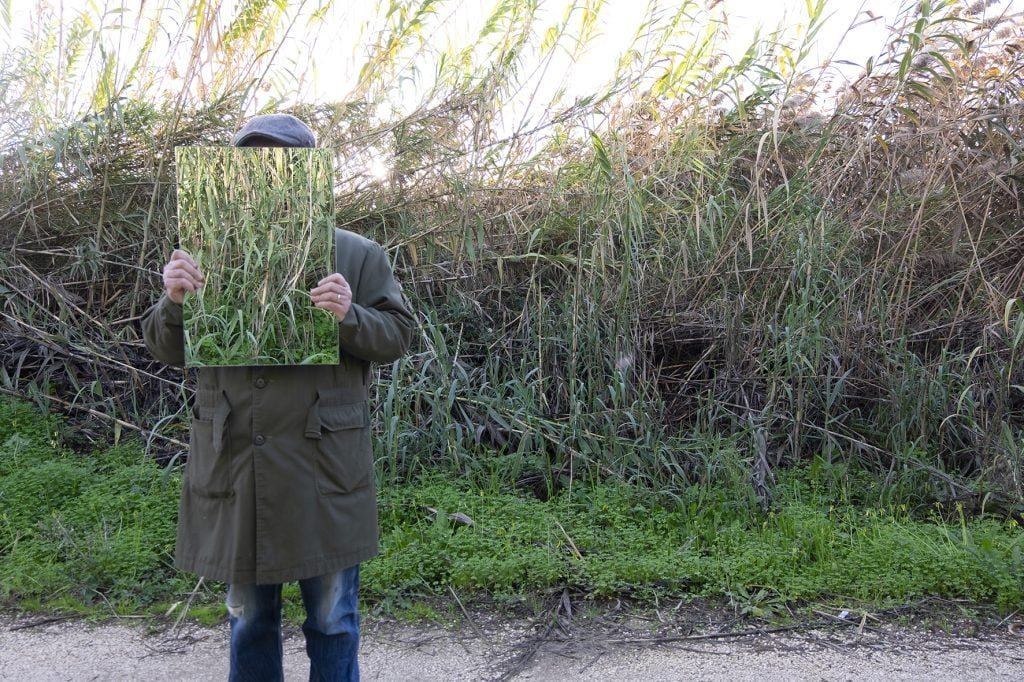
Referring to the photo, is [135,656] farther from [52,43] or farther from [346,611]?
[52,43]

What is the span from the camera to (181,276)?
2.18 metres

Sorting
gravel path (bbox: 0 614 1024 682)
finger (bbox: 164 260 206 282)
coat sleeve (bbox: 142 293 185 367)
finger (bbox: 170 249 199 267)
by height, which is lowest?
gravel path (bbox: 0 614 1024 682)

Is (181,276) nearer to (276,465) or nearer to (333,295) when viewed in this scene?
(333,295)

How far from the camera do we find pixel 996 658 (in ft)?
10.3

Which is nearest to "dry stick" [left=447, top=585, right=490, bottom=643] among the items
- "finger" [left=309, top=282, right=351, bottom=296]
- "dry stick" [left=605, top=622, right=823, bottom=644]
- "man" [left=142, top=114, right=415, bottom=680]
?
"dry stick" [left=605, top=622, right=823, bottom=644]

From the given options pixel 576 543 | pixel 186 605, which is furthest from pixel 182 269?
pixel 576 543

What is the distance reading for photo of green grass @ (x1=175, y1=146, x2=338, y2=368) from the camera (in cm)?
225

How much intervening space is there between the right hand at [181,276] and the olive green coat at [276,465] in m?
0.08

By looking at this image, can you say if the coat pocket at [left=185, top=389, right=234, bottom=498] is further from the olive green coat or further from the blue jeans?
the blue jeans

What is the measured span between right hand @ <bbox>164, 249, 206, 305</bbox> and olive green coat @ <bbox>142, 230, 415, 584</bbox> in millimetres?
79

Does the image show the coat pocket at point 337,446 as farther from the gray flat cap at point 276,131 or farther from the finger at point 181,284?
the gray flat cap at point 276,131

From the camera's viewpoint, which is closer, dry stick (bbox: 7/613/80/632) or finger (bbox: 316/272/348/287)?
finger (bbox: 316/272/348/287)

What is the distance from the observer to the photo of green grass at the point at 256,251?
2.25m

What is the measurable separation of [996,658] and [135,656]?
10.8 ft
